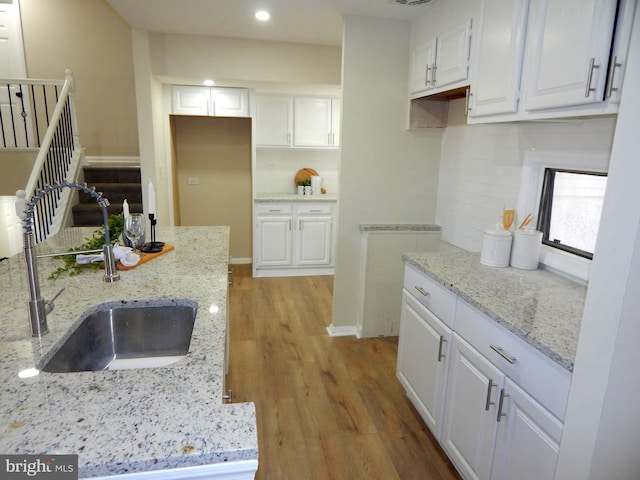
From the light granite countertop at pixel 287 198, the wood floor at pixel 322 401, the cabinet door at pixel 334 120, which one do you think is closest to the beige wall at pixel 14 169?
the light granite countertop at pixel 287 198

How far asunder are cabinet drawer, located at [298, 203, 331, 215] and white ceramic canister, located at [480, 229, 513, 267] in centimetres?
278

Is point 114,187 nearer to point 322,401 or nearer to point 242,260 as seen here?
point 242,260

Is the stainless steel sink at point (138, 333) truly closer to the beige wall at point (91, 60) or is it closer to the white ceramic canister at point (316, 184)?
the white ceramic canister at point (316, 184)

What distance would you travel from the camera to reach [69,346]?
136 centimetres

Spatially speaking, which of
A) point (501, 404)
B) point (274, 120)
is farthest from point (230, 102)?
point (501, 404)

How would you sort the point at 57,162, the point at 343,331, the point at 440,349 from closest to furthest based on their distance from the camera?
the point at 440,349, the point at 343,331, the point at 57,162

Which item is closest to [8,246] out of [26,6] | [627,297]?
[26,6]

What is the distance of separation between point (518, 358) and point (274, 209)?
11.7 ft

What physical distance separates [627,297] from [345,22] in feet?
8.81

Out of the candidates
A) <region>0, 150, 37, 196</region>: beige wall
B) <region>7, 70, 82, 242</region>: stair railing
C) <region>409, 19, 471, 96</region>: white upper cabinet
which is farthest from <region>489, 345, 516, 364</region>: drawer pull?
<region>0, 150, 37, 196</region>: beige wall

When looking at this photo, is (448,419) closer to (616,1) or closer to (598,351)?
(598,351)

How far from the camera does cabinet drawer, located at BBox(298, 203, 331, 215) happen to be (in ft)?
15.8

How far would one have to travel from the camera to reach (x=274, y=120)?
4.85m

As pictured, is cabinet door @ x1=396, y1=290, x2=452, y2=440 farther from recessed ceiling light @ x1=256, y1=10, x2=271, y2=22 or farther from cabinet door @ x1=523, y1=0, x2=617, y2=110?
recessed ceiling light @ x1=256, y1=10, x2=271, y2=22
